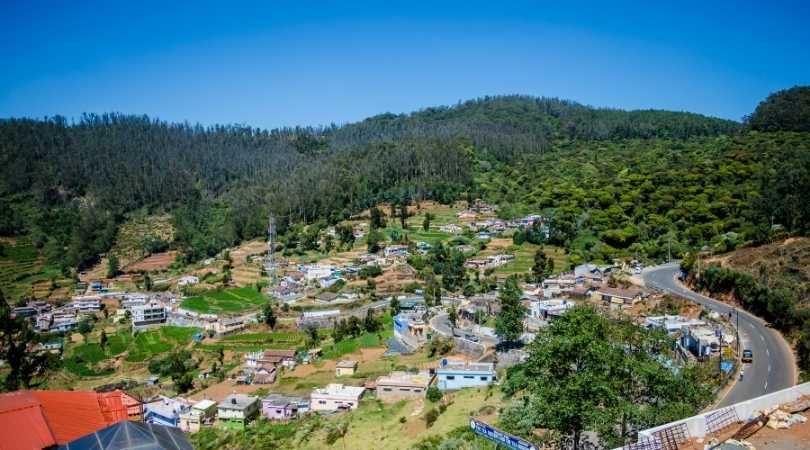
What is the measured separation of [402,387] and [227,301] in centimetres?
2328

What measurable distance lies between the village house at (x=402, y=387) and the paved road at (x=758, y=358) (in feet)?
36.7

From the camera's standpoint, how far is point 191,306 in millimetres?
41906

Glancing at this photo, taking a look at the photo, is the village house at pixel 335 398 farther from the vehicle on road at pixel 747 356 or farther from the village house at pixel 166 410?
the vehicle on road at pixel 747 356

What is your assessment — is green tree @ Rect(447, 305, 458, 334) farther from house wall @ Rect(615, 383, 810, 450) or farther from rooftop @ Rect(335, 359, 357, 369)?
house wall @ Rect(615, 383, 810, 450)

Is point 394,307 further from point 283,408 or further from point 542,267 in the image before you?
point 283,408

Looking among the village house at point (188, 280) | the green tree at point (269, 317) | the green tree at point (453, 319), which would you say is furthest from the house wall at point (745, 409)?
the village house at point (188, 280)

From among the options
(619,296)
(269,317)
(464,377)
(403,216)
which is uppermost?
(403,216)

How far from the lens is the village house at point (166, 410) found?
24.0m

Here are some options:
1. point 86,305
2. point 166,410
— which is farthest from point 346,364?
point 86,305

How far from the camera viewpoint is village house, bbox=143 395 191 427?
24023 mm

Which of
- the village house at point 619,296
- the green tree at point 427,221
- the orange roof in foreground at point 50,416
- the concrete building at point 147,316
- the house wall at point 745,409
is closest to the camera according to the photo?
the house wall at point 745,409

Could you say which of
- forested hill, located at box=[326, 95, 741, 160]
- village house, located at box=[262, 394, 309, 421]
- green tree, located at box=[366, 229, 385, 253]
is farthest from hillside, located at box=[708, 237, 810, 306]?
forested hill, located at box=[326, 95, 741, 160]

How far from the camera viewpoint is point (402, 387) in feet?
77.3

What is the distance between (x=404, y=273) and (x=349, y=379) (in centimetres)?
1732
